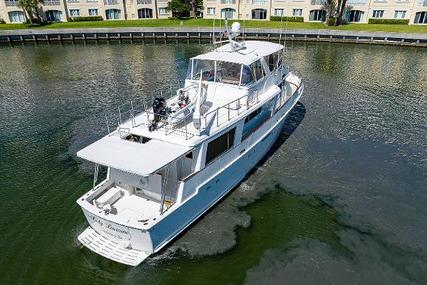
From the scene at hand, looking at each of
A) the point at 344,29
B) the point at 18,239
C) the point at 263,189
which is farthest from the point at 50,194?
the point at 344,29

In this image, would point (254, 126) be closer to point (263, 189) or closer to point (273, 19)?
point (263, 189)

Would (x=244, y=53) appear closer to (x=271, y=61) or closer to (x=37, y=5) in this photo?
(x=271, y=61)

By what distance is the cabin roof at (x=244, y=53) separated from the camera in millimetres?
16781

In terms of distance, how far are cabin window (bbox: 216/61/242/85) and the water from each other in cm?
488

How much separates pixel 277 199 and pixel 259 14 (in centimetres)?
5058

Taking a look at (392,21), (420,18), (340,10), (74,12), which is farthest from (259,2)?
(74,12)

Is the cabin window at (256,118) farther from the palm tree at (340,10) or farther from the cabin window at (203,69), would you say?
the palm tree at (340,10)

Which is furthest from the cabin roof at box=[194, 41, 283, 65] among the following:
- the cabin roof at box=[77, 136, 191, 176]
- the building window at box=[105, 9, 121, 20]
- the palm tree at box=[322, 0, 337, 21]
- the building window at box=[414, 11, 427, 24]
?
the building window at box=[105, 9, 121, 20]

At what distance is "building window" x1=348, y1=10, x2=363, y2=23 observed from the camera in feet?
182

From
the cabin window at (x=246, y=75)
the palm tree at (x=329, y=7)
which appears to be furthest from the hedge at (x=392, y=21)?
the cabin window at (x=246, y=75)

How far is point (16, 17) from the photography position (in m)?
60.0

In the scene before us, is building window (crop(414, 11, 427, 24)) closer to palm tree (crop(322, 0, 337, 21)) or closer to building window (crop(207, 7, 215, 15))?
palm tree (crop(322, 0, 337, 21))

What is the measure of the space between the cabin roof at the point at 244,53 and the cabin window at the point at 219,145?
12.6 feet

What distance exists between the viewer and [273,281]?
39.4 ft
